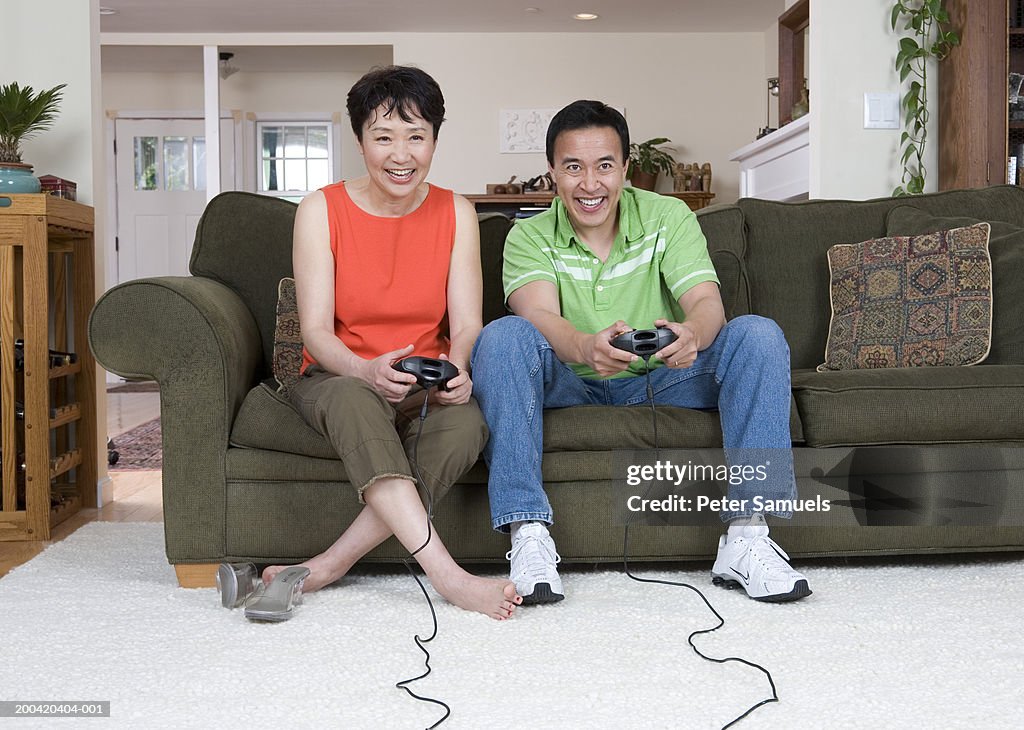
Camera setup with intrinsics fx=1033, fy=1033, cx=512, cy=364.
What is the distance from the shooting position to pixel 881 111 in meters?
3.72

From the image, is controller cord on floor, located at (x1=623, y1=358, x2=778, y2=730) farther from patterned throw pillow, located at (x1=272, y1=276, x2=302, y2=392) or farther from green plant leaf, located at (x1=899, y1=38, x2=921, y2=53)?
green plant leaf, located at (x1=899, y1=38, x2=921, y2=53)

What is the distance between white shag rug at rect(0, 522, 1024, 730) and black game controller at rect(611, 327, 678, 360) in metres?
0.48

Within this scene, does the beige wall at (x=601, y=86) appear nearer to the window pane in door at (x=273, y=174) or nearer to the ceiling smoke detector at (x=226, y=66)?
the ceiling smoke detector at (x=226, y=66)

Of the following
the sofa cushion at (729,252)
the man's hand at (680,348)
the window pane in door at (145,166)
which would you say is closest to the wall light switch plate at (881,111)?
the sofa cushion at (729,252)

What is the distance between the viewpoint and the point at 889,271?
8.48 ft

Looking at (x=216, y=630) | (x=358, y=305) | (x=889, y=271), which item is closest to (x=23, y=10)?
(x=358, y=305)

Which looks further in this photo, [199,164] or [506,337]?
[199,164]

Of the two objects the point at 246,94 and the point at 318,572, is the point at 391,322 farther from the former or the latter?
the point at 246,94

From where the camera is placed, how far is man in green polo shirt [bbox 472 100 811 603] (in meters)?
Answer: 1.98

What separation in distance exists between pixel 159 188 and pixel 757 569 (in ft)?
24.0

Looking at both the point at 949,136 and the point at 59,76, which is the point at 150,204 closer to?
the point at 59,76

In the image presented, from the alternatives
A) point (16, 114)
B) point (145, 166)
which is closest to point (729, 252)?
point (16, 114)

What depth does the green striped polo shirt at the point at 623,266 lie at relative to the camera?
221 cm

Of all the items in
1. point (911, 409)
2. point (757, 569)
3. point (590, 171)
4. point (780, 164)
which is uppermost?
point (780, 164)
